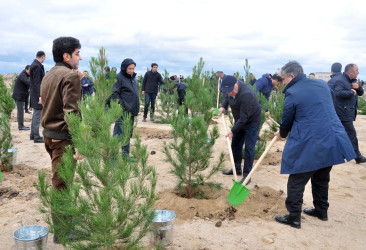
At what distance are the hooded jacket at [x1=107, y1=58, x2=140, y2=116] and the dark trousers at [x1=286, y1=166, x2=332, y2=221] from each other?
9.22 feet

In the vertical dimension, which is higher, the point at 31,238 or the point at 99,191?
the point at 99,191

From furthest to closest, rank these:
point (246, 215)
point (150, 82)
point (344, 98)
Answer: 1. point (150, 82)
2. point (344, 98)
3. point (246, 215)

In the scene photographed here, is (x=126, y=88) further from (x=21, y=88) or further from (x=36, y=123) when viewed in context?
(x=21, y=88)

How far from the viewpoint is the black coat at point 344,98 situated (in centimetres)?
525

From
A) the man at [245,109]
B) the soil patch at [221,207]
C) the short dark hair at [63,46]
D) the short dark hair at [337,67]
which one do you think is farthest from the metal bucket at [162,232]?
the short dark hair at [337,67]

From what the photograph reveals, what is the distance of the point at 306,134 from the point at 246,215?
1.19 meters

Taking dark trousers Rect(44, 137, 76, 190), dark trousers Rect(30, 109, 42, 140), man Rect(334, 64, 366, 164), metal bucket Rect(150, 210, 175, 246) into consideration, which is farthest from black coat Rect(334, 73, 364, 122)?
dark trousers Rect(30, 109, 42, 140)

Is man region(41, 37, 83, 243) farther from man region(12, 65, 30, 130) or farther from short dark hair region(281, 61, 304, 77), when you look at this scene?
man region(12, 65, 30, 130)

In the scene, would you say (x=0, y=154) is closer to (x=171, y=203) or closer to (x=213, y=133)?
(x=171, y=203)

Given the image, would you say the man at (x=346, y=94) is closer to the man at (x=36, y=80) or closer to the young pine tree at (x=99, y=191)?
the young pine tree at (x=99, y=191)

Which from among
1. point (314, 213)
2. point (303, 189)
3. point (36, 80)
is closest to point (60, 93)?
point (303, 189)

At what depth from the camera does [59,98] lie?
7.77 feet

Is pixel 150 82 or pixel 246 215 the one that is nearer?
pixel 246 215

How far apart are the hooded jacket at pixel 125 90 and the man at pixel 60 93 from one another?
2.21 meters
